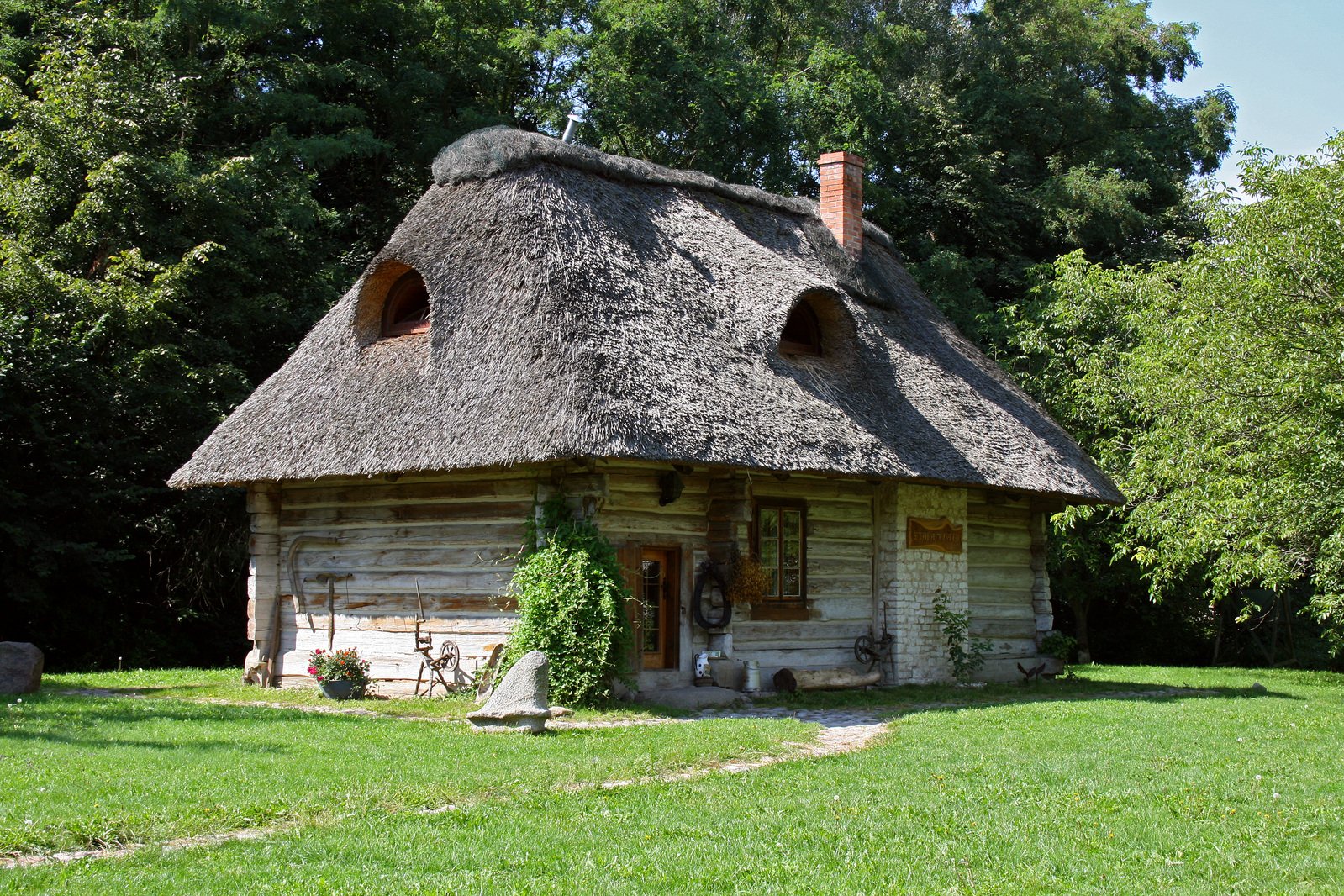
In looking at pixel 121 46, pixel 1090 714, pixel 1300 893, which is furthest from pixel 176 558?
pixel 1300 893

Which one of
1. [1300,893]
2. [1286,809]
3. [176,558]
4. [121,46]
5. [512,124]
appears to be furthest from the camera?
[512,124]

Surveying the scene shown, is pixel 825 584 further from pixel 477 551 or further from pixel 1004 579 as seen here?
pixel 477 551

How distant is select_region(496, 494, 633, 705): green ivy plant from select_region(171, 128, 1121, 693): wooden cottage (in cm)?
53

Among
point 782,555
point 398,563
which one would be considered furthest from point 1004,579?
point 398,563

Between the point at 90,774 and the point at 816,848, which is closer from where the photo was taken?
the point at 816,848

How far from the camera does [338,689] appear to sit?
→ 14836 millimetres

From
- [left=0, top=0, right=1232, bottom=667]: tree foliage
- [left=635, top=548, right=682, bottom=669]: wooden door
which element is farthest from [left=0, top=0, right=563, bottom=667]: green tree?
[left=635, top=548, right=682, bottom=669]: wooden door

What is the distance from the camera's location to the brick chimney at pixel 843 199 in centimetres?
2052

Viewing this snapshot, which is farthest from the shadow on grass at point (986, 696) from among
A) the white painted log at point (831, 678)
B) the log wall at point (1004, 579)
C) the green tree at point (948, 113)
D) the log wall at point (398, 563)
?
the green tree at point (948, 113)

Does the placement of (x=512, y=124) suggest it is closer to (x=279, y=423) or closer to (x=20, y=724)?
(x=279, y=423)

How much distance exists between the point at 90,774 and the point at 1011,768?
6.36 meters

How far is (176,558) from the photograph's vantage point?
2202 centimetres

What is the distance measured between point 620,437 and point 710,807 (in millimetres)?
5301

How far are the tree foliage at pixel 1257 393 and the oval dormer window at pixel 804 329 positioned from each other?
466 cm
